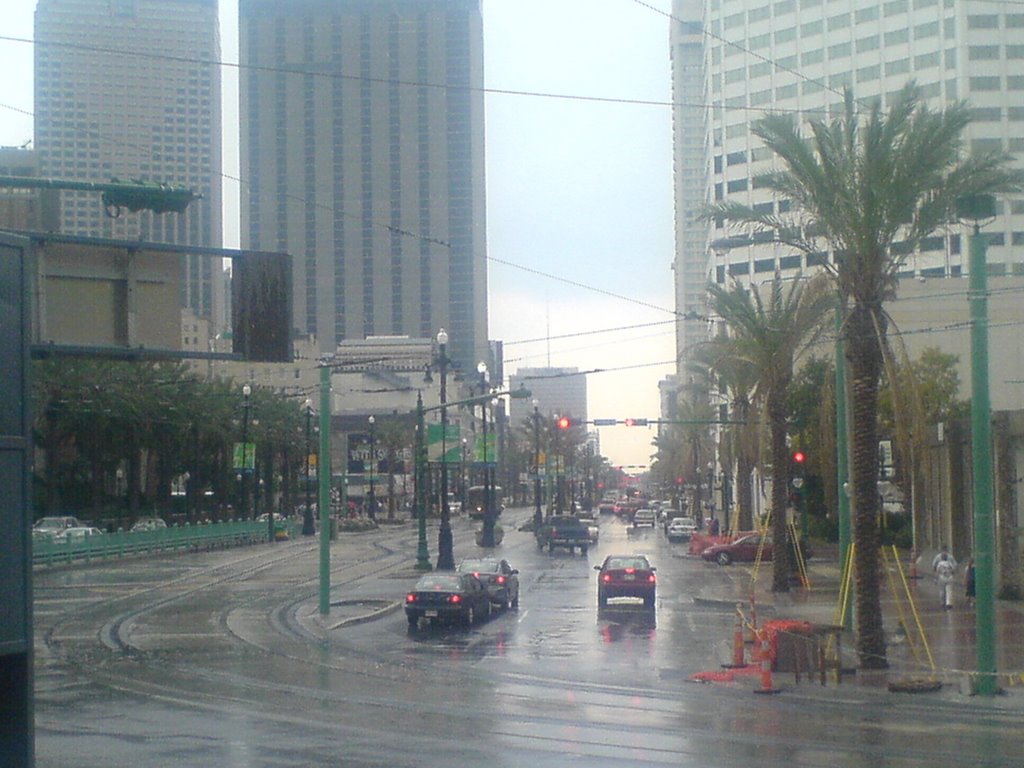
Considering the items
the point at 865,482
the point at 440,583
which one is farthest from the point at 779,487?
the point at 865,482

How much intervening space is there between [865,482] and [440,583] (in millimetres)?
11214

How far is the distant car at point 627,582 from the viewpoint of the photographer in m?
36.3

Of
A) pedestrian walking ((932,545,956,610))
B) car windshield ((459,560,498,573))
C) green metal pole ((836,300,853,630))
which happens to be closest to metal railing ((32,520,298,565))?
car windshield ((459,560,498,573))

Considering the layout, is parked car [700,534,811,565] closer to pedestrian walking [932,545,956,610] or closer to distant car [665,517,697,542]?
distant car [665,517,697,542]

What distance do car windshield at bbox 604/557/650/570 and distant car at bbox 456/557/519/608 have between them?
277 cm

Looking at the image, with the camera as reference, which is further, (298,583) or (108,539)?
(108,539)

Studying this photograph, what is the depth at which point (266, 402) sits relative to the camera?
91562 millimetres

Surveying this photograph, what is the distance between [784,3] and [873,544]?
96.1m

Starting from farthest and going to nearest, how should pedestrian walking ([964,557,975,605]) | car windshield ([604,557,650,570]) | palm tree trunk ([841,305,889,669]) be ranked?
car windshield ([604,557,650,570]) → pedestrian walking ([964,557,975,605]) → palm tree trunk ([841,305,889,669])

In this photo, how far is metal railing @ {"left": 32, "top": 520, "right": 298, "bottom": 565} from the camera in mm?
56031

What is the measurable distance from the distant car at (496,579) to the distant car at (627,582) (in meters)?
2.52

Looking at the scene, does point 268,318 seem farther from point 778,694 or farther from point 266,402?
point 266,402

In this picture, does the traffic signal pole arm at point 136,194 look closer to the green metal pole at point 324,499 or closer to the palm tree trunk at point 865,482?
the palm tree trunk at point 865,482

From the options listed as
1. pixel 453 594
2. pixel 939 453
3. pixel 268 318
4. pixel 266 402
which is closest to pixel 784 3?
pixel 266 402
